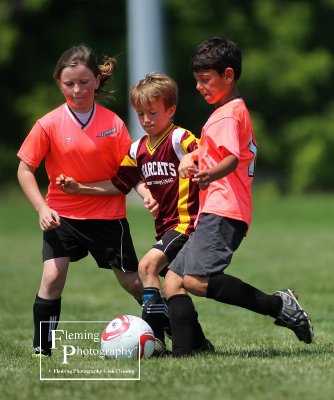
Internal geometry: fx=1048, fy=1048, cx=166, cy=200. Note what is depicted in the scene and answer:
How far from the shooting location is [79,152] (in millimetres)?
6414

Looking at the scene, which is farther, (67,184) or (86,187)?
(86,187)

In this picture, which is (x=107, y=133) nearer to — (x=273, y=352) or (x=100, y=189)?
(x=100, y=189)

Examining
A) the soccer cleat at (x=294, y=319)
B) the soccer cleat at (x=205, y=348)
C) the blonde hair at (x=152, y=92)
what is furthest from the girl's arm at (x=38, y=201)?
the soccer cleat at (x=294, y=319)

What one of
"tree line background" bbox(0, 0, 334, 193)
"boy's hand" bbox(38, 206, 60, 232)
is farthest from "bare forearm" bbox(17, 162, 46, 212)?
"tree line background" bbox(0, 0, 334, 193)

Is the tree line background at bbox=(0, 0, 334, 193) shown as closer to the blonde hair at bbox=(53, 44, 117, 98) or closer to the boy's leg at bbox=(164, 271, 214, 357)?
the blonde hair at bbox=(53, 44, 117, 98)

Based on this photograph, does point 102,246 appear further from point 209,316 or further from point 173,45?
point 173,45

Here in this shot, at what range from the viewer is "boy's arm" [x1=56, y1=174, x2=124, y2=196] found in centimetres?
629

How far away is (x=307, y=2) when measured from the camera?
3206 cm

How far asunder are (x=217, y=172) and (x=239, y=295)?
75cm

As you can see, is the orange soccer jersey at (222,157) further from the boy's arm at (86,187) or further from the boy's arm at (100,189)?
the boy's arm at (86,187)

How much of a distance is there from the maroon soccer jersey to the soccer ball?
23.5 inches

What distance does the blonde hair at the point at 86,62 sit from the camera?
6.31m

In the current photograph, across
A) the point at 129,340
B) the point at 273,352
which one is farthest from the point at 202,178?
the point at 273,352

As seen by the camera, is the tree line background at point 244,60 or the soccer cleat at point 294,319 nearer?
the soccer cleat at point 294,319
